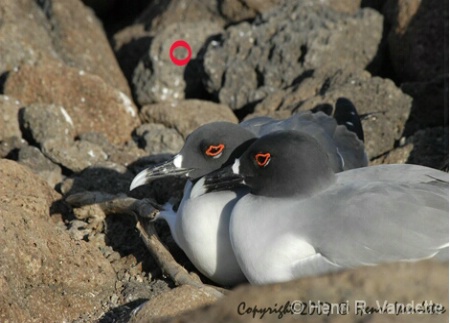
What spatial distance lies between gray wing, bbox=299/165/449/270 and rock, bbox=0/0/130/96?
4144 millimetres

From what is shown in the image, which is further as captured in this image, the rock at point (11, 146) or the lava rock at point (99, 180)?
the rock at point (11, 146)

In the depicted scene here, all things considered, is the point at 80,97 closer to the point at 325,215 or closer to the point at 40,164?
the point at 40,164

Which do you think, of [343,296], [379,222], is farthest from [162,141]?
[343,296]

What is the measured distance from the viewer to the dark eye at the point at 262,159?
18.6 ft

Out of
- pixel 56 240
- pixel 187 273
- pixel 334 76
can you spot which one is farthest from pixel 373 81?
pixel 56 240

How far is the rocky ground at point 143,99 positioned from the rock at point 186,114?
0.01 meters

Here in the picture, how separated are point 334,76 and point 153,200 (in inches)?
86.8

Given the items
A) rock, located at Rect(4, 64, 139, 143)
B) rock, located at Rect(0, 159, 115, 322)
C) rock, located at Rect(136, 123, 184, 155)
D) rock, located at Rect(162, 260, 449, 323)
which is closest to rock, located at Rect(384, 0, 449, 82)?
rock, located at Rect(136, 123, 184, 155)

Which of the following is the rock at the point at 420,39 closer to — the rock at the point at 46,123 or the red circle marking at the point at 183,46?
the red circle marking at the point at 183,46

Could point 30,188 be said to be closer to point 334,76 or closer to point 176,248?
point 176,248

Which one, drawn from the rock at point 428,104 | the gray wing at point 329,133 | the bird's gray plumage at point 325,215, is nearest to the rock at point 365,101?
the rock at point 428,104

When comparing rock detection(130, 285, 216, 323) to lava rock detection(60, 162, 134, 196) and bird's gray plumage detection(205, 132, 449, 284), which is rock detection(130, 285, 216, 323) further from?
lava rock detection(60, 162, 134, 196)

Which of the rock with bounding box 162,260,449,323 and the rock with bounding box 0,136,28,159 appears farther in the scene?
the rock with bounding box 0,136,28,159

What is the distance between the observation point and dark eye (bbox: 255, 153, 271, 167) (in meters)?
5.67
